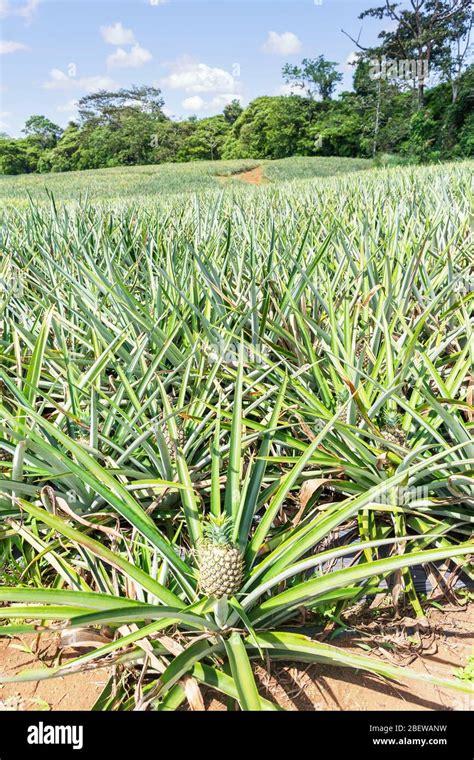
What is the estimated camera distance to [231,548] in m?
1.01

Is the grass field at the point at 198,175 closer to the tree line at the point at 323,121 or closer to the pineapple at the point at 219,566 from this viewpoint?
the tree line at the point at 323,121

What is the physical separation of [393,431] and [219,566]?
744 millimetres

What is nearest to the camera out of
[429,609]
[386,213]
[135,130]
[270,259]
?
[429,609]

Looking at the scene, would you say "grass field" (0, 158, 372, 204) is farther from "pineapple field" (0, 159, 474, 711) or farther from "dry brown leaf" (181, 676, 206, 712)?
"dry brown leaf" (181, 676, 206, 712)

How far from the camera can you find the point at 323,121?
126 ft

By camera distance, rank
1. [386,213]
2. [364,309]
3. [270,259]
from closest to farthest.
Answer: [364,309]
[270,259]
[386,213]

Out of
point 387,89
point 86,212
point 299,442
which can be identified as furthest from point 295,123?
point 299,442

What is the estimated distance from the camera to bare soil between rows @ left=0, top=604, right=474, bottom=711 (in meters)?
1.03

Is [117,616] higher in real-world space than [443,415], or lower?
lower

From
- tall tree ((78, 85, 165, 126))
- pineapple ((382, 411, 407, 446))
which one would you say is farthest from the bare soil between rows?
tall tree ((78, 85, 165, 126))

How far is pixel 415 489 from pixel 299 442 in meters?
0.35

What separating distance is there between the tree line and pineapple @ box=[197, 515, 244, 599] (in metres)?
21.4

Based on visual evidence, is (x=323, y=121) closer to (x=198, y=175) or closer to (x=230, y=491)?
(x=198, y=175)

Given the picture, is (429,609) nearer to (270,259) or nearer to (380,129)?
(270,259)
